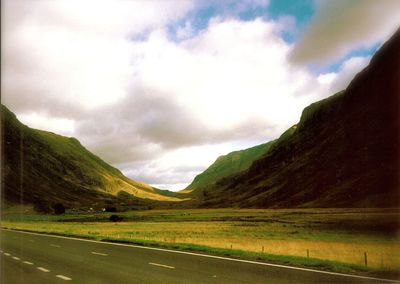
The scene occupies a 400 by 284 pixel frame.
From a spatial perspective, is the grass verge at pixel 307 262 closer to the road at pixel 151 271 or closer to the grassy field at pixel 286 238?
the grassy field at pixel 286 238

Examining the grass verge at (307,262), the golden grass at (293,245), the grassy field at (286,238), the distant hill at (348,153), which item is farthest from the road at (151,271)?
the distant hill at (348,153)

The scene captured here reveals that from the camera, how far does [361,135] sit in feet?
A: 439

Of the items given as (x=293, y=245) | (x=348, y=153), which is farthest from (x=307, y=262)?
(x=348, y=153)

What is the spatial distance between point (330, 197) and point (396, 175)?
23.4m

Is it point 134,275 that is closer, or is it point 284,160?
point 134,275

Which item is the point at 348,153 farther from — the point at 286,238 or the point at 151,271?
the point at 151,271

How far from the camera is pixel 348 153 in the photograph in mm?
136750

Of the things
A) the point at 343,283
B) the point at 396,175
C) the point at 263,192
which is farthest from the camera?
the point at 263,192

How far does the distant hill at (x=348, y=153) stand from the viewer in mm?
115000

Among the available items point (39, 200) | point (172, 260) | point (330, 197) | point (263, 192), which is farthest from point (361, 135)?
point (39, 200)

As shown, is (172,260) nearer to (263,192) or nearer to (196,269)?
(196,269)

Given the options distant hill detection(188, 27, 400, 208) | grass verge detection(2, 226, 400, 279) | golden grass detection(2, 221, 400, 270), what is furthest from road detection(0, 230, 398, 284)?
distant hill detection(188, 27, 400, 208)

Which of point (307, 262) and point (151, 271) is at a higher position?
point (151, 271)

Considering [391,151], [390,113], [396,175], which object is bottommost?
[396,175]
